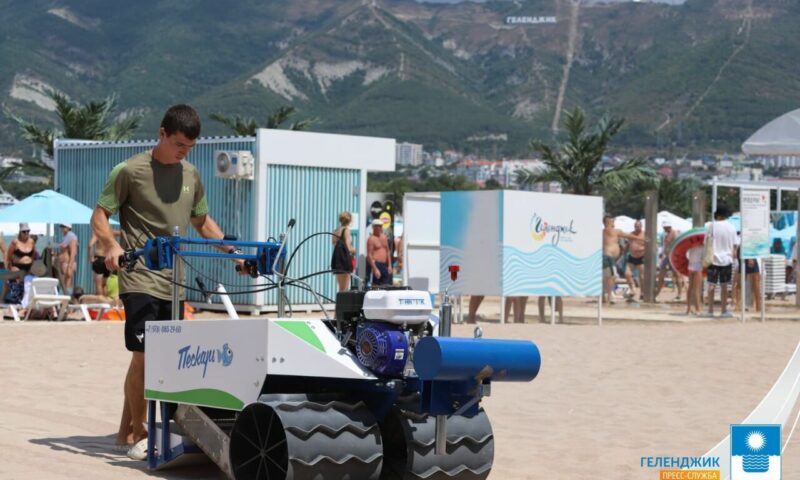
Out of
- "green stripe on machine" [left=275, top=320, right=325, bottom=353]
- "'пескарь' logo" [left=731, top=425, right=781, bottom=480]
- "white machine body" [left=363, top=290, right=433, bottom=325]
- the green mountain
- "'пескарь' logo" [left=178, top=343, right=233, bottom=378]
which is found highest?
the green mountain

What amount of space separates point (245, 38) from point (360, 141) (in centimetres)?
16666

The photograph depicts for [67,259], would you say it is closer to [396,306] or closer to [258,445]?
[258,445]

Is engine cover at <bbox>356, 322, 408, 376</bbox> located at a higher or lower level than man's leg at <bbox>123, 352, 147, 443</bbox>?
higher

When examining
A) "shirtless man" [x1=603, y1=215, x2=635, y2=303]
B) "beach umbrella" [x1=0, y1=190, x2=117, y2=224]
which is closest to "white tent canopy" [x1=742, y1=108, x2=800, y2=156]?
"shirtless man" [x1=603, y1=215, x2=635, y2=303]

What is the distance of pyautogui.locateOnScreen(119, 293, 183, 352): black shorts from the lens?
275 inches

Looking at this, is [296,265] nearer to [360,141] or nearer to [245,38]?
[360,141]

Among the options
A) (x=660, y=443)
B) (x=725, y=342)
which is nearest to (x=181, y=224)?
(x=660, y=443)

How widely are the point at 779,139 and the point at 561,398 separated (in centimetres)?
1161

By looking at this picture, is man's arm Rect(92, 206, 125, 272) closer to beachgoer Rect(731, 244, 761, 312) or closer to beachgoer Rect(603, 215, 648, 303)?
beachgoer Rect(731, 244, 761, 312)

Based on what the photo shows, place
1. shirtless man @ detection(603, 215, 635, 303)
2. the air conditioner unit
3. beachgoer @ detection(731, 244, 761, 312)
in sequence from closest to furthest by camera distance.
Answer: the air conditioner unit
beachgoer @ detection(731, 244, 761, 312)
shirtless man @ detection(603, 215, 635, 303)

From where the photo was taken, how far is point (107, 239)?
6977 millimetres

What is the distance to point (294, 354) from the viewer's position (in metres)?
5.79

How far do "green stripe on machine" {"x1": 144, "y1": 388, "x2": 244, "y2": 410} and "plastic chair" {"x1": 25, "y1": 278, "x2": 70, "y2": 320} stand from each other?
433 inches

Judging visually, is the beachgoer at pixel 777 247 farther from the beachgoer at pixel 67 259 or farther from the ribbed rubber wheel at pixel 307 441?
the ribbed rubber wheel at pixel 307 441
